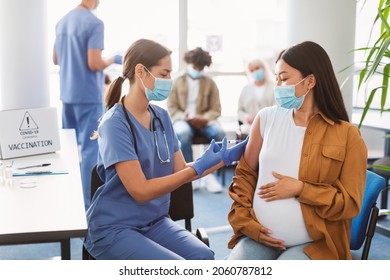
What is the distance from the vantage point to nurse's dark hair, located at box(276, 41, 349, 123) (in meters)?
1.53

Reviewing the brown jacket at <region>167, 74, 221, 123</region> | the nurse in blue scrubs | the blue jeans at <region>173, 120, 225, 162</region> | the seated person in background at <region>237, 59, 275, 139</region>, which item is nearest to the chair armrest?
the nurse in blue scrubs

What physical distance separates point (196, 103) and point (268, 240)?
2555mm

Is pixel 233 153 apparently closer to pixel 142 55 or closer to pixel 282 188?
pixel 282 188

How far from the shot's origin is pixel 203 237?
5.41 ft

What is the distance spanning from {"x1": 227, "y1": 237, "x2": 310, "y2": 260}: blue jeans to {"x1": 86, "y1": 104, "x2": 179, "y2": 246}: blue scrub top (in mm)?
286

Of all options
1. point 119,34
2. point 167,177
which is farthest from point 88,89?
point 167,177

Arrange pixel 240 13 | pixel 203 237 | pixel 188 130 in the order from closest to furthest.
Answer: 1. pixel 203 237
2. pixel 188 130
3. pixel 240 13

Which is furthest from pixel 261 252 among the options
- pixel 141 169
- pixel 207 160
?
pixel 141 169

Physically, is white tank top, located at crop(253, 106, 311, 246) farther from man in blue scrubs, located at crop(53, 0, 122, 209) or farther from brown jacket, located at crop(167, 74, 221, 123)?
brown jacket, located at crop(167, 74, 221, 123)

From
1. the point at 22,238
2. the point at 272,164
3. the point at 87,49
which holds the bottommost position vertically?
the point at 22,238

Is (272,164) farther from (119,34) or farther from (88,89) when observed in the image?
(119,34)

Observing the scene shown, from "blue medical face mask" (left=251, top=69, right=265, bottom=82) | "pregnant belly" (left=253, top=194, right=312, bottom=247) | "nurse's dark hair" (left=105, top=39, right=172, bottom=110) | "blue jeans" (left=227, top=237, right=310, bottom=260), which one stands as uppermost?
"nurse's dark hair" (left=105, top=39, right=172, bottom=110)

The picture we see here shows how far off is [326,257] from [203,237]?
0.40 meters

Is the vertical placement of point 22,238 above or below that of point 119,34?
below
